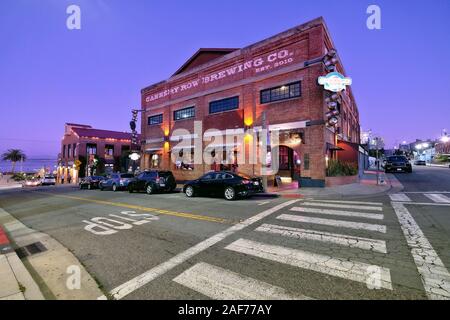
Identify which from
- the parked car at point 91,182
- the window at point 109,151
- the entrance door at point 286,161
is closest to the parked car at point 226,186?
the entrance door at point 286,161

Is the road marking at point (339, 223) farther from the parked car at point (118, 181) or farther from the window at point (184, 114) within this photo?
the window at point (184, 114)

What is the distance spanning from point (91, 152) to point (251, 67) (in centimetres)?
4329

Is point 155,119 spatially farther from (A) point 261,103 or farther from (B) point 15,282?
(B) point 15,282

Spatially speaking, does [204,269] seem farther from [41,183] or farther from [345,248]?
[41,183]

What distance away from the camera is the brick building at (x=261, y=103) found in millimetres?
16297

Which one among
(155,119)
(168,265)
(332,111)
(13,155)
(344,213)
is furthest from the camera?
(13,155)

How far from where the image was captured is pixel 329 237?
538cm

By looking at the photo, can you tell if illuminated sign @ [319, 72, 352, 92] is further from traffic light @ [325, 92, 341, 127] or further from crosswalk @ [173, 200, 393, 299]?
crosswalk @ [173, 200, 393, 299]

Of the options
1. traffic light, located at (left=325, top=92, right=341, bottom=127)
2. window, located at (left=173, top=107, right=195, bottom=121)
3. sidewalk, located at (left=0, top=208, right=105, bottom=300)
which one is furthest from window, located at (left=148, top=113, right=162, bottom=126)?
sidewalk, located at (left=0, top=208, right=105, bottom=300)

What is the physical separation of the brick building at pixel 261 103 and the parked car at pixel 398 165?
10541mm

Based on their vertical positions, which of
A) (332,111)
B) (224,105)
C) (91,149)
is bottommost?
(332,111)

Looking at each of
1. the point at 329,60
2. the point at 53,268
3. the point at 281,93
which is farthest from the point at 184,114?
the point at 53,268
